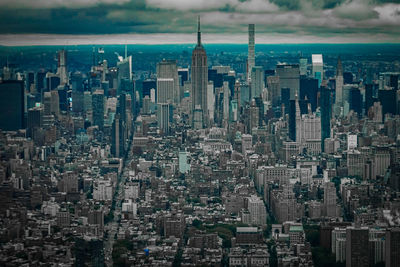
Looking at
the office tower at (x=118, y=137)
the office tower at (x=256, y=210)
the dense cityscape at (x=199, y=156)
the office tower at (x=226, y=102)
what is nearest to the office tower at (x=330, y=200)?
the dense cityscape at (x=199, y=156)

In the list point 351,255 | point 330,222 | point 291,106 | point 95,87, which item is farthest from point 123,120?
point 351,255

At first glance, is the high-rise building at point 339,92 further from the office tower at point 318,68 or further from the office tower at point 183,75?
the office tower at point 183,75

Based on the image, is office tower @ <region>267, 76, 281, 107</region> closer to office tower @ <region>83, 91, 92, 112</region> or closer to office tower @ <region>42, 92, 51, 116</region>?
office tower @ <region>83, 91, 92, 112</region>

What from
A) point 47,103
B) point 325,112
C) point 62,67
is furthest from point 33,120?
point 325,112

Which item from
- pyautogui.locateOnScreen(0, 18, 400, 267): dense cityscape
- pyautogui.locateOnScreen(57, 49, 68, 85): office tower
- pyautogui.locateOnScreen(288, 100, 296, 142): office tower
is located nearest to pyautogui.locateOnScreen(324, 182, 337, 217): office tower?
pyautogui.locateOnScreen(0, 18, 400, 267): dense cityscape

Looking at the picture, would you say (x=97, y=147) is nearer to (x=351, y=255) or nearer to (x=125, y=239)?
(x=125, y=239)

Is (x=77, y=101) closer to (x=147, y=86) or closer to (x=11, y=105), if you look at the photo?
(x=147, y=86)
